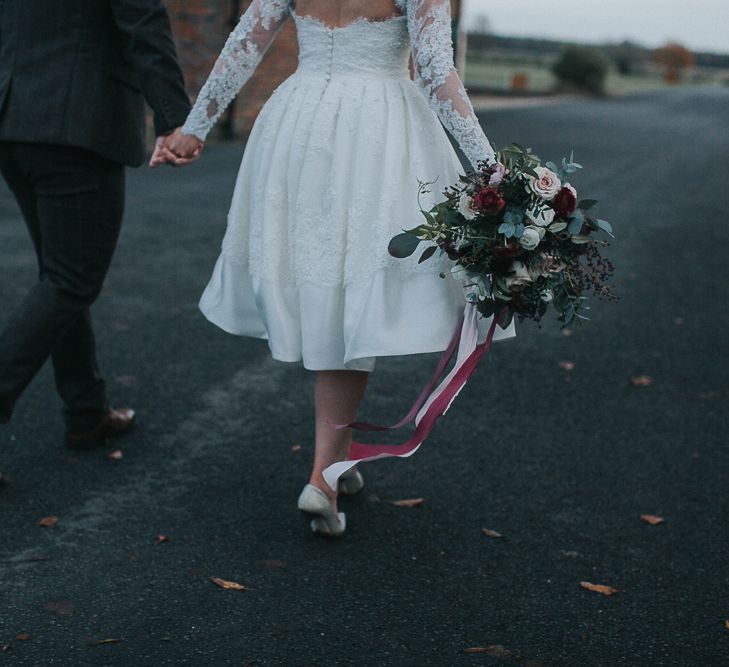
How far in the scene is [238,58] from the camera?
3.59m

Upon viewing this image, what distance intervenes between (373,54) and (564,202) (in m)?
0.79

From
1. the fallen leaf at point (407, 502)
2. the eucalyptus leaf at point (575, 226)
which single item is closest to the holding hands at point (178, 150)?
the eucalyptus leaf at point (575, 226)

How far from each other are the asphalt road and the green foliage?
35.8m

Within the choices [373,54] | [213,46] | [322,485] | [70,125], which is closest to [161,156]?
[70,125]

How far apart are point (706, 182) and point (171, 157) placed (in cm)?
1246

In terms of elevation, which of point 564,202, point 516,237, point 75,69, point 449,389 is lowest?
point 449,389

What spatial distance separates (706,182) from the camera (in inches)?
582

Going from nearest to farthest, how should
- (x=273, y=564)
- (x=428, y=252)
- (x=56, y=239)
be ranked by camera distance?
(x=428, y=252), (x=273, y=564), (x=56, y=239)

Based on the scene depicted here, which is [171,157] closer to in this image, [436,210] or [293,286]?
[293,286]

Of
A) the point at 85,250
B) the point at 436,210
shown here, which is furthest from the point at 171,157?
the point at 436,210

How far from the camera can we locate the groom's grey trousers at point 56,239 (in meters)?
3.72

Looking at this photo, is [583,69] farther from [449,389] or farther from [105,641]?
[105,641]

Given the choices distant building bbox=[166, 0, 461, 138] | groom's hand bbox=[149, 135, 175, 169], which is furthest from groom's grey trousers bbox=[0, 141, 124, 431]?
distant building bbox=[166, 0, 461, 138]

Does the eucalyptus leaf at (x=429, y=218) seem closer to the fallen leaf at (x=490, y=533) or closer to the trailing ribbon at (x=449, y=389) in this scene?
the trailing ribbon at (x=449, y=389)
